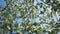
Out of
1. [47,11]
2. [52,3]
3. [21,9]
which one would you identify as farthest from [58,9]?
[21,9]

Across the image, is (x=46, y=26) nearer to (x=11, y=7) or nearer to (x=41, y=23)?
(x=41, y=23)

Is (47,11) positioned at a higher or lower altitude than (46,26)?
higher

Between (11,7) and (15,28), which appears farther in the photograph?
(11,7)

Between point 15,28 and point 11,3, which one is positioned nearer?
point 15,28

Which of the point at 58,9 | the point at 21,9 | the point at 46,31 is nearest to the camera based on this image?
the point at 58,9

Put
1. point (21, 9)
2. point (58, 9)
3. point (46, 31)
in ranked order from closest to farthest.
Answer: point (58, 9), point (46, 31), point (21, 9)

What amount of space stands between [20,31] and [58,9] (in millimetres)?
2274

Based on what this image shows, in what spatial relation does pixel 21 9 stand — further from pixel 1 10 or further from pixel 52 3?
pixel 52 3

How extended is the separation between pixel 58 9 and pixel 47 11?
123 centimetres

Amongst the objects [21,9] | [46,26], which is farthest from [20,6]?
[46,26]

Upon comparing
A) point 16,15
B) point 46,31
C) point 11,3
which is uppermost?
point 11,3

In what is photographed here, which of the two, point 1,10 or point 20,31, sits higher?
point 1,10

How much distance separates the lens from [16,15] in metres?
9.77

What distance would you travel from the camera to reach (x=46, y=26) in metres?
9.52
